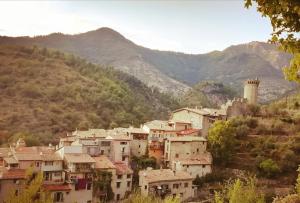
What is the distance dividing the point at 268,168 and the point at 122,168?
1643 cm

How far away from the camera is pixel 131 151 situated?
50.0m

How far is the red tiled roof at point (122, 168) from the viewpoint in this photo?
4347 cm

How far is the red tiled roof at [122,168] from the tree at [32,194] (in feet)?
27.8

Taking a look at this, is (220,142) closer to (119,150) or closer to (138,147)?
(138,147)

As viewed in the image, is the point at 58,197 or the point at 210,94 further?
the point at 210,94

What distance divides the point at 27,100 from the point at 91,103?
→ 42.6 feet

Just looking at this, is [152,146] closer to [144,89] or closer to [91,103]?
[91,103]

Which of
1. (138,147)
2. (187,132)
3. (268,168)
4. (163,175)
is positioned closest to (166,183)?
(163,175)

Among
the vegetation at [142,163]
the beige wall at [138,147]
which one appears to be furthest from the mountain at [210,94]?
the vegetation at [142,163]

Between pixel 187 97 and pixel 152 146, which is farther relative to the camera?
pixel 187 97

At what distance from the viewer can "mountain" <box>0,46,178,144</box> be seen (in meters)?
77.3

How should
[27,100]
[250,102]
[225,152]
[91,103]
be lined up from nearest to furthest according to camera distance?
[225,152], [250,102], [27,100], [91,103]

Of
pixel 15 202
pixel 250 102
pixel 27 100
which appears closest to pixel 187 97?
pixel 27 100

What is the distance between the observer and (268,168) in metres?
49.7
